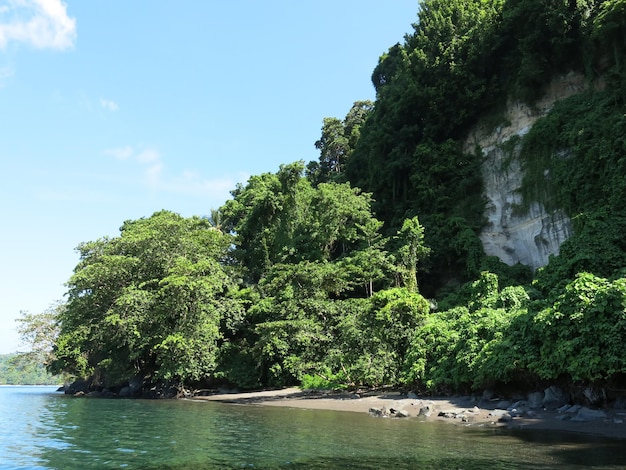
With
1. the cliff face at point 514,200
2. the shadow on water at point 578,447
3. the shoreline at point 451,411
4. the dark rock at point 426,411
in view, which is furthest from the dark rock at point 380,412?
the cliff face at point 514,200

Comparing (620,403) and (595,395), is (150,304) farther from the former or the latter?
(620,403)

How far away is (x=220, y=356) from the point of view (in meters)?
30.0

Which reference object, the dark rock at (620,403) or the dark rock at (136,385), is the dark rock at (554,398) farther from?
the dark rock at (136,385)

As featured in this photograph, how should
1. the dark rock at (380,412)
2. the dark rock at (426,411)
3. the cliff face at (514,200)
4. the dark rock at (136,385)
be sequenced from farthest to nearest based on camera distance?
1. the dark rock at (136,385)
2. the cliff face at (514,200)
3. the dark rock at (380,412)
4. the dark rock at (426,411)

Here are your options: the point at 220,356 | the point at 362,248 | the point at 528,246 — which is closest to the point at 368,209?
the point at 362,248

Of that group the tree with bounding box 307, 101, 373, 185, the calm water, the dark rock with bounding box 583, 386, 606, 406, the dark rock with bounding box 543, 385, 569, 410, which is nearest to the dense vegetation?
the dark rock with bounding box 583, 386, 606, 406

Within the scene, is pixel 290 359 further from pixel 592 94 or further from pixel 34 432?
pixel 592 94

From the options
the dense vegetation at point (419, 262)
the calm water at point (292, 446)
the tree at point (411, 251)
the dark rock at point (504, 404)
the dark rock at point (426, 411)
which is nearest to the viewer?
the calm water at point (292, 446)

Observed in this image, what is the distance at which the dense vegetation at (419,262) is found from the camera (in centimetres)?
1830

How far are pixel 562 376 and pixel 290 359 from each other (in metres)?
14.6

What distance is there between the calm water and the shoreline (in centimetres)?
100

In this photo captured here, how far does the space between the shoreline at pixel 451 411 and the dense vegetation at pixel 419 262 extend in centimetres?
98

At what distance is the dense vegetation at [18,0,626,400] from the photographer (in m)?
18.3

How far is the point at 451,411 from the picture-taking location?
15836 millimetres
